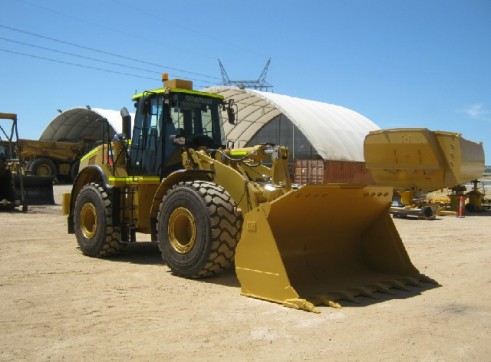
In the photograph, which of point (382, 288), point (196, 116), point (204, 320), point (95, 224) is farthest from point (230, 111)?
point (204, 320)

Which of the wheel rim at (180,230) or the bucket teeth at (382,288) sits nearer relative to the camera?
the bucket teeth at (382,288)

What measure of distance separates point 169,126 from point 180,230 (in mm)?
1796

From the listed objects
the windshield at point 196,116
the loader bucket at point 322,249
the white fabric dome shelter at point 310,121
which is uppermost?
the white fabric dome shelter at point 310,121

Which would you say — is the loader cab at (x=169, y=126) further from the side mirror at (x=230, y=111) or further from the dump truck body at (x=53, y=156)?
the dump truck body at (x=53, y=156)

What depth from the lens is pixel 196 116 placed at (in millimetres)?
8414

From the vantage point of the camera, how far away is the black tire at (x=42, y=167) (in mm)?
29375

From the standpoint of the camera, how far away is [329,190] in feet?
20.5

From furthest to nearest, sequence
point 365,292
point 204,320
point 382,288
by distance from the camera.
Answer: point 382,288, point 365,292, point 204,320

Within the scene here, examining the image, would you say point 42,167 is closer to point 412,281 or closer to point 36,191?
point 36,191

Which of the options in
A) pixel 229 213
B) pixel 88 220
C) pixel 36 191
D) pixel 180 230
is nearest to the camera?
pixel 229 213

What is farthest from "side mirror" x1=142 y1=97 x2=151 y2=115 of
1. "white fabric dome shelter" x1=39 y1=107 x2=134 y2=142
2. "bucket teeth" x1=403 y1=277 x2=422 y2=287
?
"white fabric dome shelter" x1=39 y1=107 x2=134 y2=142

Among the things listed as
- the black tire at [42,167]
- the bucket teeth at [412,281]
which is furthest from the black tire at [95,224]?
the black tire at [42,167]

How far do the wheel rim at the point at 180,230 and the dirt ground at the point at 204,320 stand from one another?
1.39 feet

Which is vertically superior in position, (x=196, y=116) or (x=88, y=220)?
(x=196, y=116)
